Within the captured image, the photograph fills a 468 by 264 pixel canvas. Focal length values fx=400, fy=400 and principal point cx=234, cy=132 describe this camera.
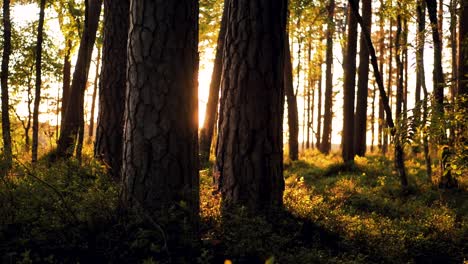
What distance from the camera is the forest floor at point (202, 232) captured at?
11.6 feet

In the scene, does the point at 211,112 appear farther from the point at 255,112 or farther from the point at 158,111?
the point at 158,111

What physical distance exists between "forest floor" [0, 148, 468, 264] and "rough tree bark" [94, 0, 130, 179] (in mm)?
1013

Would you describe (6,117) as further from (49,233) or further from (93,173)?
(49,233)

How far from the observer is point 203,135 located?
39.4 ft

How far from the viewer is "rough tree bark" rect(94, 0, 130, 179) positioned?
6531mm

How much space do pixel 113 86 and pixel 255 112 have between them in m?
2.85

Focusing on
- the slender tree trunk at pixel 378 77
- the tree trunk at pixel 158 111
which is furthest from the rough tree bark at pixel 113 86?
the slender tree trunk at pixel 378 77

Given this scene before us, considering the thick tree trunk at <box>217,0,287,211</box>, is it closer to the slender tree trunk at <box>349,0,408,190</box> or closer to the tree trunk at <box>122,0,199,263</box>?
the tree trunk at <box>122,0,199,263</box>

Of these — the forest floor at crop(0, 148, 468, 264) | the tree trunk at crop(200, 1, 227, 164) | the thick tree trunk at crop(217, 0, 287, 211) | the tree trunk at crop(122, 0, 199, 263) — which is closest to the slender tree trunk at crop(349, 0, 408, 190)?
the forest floor at crop(0, 148, 468, 264)

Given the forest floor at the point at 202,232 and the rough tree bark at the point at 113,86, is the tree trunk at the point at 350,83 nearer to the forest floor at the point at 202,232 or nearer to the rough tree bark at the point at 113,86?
the forest floor at the point at 202,232

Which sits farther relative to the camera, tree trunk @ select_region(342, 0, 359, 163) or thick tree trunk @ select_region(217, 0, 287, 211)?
tree trunk @ select_region(342, 0, 359, 163)

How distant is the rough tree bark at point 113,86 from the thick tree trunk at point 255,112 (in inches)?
86.0

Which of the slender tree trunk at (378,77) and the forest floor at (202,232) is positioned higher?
the slender tree trunk at (378,77)

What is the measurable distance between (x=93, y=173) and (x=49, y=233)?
3.90 ft
